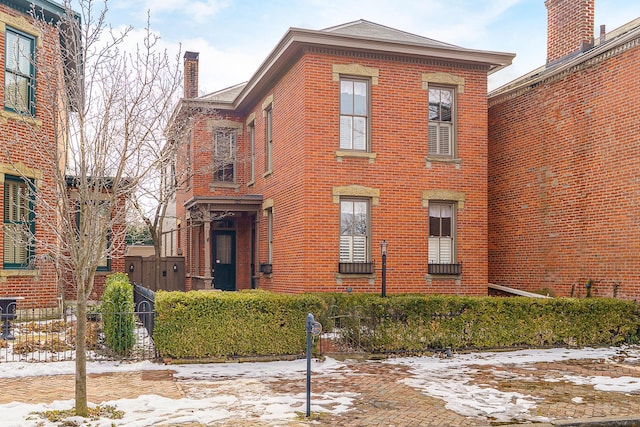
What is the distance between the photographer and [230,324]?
11.6m

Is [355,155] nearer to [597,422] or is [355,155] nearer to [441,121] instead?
[441,121]

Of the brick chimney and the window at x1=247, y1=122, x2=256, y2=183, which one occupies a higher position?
the brick chimney

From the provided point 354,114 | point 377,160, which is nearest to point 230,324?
point 377,160

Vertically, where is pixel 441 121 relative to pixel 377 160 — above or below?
above

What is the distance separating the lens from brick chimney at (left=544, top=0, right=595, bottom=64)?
701 inches

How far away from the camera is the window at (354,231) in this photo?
664 inches

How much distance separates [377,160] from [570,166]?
4.99 m

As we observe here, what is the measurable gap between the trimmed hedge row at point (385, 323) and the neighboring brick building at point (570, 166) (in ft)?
6.08

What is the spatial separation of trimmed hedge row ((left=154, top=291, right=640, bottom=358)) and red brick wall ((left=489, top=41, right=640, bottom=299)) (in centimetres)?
183

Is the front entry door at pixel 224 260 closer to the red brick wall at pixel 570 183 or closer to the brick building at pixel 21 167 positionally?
the brick building at pixel 21 167

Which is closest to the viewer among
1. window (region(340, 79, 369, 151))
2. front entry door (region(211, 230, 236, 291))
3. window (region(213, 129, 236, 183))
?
window (region(340, 79, 369, 151))

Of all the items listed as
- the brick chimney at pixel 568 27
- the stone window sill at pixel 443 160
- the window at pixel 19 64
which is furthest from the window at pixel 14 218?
the brick chimney at pixel 568 27

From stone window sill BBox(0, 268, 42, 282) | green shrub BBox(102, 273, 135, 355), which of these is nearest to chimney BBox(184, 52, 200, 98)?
stone window sill BBox(0, 268, 42, 282)

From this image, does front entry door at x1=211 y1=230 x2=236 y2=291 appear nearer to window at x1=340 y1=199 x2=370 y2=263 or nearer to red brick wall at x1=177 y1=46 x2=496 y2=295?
red brick wall at x1=177 y1=46 x2=496 y2=295
